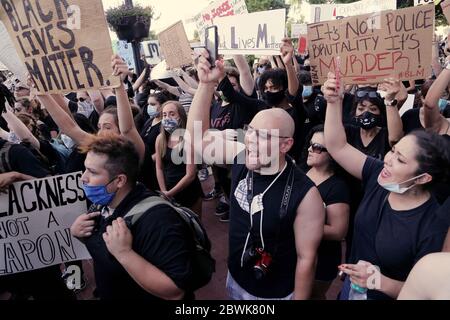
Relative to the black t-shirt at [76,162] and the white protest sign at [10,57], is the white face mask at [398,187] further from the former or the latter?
the white protest sign at [10,57]

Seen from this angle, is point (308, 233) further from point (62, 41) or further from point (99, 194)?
point (62, 41)

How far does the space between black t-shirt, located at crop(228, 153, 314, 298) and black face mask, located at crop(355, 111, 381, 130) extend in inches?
54.6

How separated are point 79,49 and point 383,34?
2437 mm

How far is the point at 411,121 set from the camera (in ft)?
10.8

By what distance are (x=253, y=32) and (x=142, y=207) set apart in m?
2.91

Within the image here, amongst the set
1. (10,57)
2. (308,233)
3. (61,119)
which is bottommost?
(308,233)

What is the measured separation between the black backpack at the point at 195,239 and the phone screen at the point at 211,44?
984mm

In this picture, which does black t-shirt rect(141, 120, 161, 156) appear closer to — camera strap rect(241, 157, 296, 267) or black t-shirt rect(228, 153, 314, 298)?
black t-shirt rect(228, 153, 314, 298)

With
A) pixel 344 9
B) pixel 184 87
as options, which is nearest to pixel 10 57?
pixel 184 87

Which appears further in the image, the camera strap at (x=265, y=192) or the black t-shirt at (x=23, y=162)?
the black t-shirt at (x=23, y=162)

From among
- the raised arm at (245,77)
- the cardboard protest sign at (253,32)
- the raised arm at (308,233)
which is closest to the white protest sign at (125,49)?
the raised arm at (245,77)

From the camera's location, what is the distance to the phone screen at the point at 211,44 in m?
2.29
